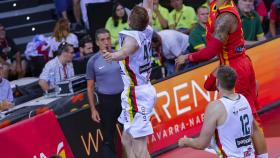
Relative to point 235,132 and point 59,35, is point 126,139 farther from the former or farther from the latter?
point 59,35

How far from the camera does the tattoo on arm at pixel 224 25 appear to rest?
25.0 ft

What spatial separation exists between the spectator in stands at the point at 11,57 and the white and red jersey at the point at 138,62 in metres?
5.35

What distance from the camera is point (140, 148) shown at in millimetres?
8695

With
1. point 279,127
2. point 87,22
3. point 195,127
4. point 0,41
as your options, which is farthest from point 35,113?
point 87,22

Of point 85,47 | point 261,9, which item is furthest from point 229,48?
point 261,9

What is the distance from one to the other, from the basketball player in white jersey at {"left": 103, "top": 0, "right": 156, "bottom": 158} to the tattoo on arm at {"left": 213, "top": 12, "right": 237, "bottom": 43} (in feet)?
3.10

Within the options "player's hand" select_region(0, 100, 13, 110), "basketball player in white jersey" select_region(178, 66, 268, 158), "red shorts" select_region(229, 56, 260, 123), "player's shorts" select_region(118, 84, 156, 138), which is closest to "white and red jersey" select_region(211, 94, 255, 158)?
"basketball player in white jersey" select_region(178, 66, 268, 158)

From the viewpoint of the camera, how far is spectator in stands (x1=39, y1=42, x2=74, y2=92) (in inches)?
446

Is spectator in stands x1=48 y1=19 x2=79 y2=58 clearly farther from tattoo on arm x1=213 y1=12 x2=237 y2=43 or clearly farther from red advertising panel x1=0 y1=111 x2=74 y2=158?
tattoo on arm x1=213 y1=12 x2=237 y2=43

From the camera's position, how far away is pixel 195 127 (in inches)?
423

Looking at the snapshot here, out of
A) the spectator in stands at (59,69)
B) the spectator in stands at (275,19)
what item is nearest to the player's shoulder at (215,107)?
the spectator in stands at (59,69)

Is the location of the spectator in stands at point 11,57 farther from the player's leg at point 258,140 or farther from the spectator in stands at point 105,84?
the player's leg at point 258,140

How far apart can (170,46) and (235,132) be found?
16.7 ft

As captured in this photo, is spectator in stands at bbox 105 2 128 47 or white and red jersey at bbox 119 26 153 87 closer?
white and red jersey at bbox 119 26 153 87
